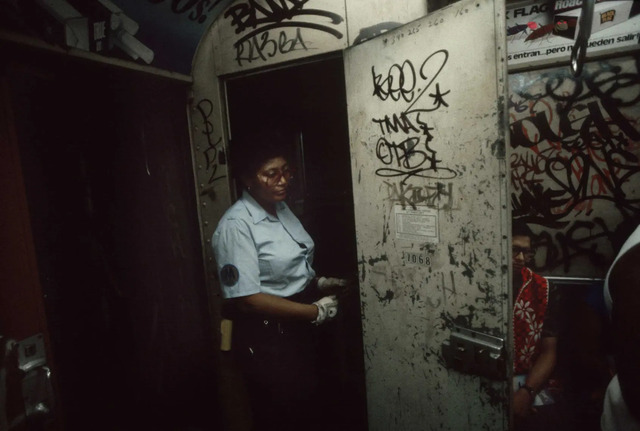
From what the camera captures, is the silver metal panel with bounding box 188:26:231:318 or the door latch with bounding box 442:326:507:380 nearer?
the door latch with bounding box 442:326:507:380

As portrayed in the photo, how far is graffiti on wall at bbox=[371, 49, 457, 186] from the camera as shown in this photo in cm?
139

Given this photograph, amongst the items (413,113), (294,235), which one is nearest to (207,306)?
(294,235)

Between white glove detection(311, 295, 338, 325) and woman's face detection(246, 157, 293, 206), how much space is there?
714 mm

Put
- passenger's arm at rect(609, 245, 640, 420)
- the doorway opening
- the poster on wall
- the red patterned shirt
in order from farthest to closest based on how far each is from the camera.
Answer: the doorway opening → the poster on wall → the red patterned shirt → passenger's arm at rect(609, 245, 640, 420)

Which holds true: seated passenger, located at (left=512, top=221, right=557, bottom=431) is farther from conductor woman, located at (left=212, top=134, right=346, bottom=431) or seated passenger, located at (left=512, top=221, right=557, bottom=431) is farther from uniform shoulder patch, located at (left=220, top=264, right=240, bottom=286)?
uniform shoulder patch, located at (left=220, top=264, right=240, bottom=286)

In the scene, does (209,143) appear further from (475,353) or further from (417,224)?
(475,353)

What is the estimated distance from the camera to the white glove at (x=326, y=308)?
2125 mm

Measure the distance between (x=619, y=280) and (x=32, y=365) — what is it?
2054 millimetres

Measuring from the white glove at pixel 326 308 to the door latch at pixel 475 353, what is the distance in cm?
81

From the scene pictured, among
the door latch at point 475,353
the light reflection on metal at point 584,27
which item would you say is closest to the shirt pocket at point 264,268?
the door latch at point 475,353

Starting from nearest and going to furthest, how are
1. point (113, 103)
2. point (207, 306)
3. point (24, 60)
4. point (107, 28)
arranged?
point (24, 60)
point (107, 28)
point (113, 103)
point (207, 306)

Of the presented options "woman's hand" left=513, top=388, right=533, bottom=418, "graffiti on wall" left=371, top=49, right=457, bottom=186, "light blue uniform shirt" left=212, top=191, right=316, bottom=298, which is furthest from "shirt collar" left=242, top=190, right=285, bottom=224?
"woman's hand" left=513, top=388, right=533, bottom=418

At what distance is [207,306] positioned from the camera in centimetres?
259

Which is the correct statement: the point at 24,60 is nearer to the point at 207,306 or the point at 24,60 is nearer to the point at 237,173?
the point at 237,173
